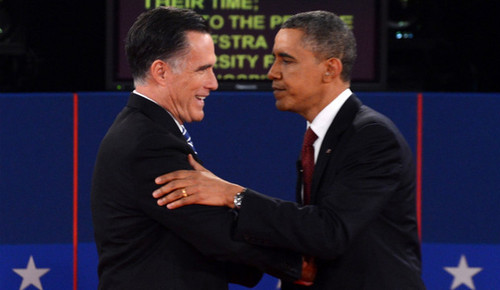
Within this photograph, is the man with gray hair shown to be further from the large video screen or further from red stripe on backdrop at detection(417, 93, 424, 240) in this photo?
red stripe on backdrop at detection(417, 93, 424, 240)

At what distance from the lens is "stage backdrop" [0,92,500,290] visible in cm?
382

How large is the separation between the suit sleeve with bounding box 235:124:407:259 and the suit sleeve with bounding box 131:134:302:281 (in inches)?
1.4

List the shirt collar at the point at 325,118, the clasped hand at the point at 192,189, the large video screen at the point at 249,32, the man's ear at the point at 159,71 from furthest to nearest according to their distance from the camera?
the large video screen at the point at 249,32 < the shirt collar at the point at 325,118 < the man's ear at the point at 159,71 < the clasped hand at the point at 192,189

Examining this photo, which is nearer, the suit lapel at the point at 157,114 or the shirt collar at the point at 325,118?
the suit lapel at the point at 157,114

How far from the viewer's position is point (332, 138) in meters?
2.28

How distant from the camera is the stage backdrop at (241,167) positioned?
3.82 metres

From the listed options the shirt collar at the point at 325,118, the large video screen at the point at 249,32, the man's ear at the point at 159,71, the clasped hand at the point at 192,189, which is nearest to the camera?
the clasped hand at the point at 192,189

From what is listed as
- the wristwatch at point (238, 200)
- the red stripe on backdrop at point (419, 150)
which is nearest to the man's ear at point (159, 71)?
the wristwatch at point (238, 200)

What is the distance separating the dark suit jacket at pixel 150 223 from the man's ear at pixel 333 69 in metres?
0.49

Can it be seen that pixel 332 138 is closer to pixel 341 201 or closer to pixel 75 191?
pixel 341 201

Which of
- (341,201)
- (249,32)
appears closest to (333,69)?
(341,201)

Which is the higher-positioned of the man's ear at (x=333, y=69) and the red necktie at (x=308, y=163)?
the man's ear at (x=333, y=69)

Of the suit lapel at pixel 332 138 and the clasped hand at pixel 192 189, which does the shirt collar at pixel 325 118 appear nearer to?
the suit lapel at pixel 332 138

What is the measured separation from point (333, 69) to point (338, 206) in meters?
0.45
